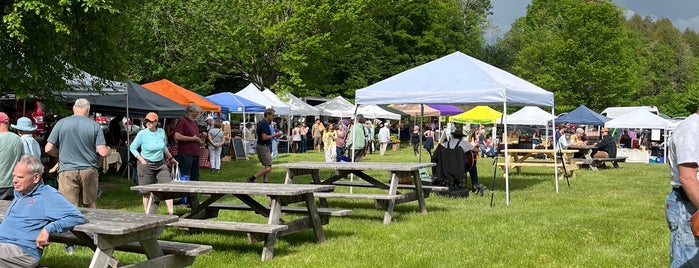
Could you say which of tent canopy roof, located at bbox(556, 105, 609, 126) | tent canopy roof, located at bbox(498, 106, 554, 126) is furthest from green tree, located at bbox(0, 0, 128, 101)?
tent canopy roof, located at bbox(556, 105, 609, 126)

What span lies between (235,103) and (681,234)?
21120 mm

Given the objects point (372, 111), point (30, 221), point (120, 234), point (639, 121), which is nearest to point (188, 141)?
point (30, 221)

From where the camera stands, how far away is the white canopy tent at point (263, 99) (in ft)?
89.4

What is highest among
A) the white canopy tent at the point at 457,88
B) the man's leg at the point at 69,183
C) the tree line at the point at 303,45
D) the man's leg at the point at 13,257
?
the tree line at the point at 303,45

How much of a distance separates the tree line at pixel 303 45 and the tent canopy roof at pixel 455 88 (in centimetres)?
285

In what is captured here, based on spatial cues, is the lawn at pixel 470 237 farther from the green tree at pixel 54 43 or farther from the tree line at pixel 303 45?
the tree line at pixel 303 45

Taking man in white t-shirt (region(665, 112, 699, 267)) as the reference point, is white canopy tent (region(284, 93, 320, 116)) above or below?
above

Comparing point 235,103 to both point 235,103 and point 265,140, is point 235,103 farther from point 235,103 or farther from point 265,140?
point 265,140

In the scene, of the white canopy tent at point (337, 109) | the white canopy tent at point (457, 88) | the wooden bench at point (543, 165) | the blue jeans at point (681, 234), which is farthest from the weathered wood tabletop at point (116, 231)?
the white canopy tent at point (337, 109)

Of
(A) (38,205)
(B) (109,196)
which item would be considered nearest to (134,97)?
(B) (109,196)

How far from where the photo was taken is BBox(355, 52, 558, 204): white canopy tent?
37.2 feet

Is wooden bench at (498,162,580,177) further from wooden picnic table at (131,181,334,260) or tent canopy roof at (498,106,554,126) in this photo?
tent canopy roof at (498,106,554,126)

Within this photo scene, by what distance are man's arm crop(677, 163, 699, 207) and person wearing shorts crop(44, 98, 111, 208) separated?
567 centimetres

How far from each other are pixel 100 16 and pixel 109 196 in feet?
11.0
